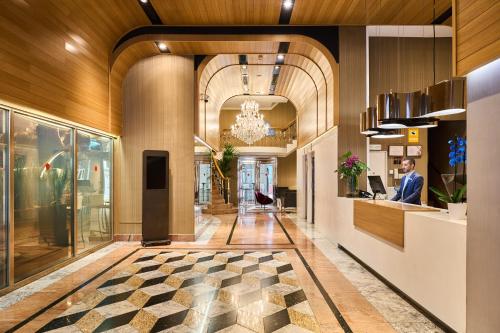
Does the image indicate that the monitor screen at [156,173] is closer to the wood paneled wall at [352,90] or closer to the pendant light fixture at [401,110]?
the wood paneled wall at [352,90]

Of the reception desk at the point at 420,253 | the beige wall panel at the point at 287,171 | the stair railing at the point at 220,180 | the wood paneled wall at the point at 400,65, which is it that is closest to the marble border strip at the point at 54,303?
the reception desk at the point at 420,253

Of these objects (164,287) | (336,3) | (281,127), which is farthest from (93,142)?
(281,127)

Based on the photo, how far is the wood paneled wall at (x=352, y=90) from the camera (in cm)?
660

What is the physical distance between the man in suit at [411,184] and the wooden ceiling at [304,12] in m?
2.96

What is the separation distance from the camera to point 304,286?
13.9 feet

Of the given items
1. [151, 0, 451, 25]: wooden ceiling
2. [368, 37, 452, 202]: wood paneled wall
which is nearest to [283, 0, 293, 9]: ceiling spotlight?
[151, 0, 451, 25]: wooden ceiling

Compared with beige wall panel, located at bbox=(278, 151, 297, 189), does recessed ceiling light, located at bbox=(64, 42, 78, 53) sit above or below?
above

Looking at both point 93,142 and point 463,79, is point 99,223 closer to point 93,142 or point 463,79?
point 93,142

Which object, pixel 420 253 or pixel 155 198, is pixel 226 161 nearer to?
pixel 155 198

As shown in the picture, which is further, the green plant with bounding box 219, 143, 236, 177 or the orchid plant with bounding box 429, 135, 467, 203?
the green plant with bounding box 219, 143, 236, 177

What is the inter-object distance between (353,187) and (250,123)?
666 cm

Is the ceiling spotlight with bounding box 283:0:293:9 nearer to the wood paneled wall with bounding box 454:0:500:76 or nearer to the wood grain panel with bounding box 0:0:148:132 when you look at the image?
the wood grain panel with bounding box 0:0:148:132

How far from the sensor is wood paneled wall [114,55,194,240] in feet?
23.6

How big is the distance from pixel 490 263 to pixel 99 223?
6531mm
